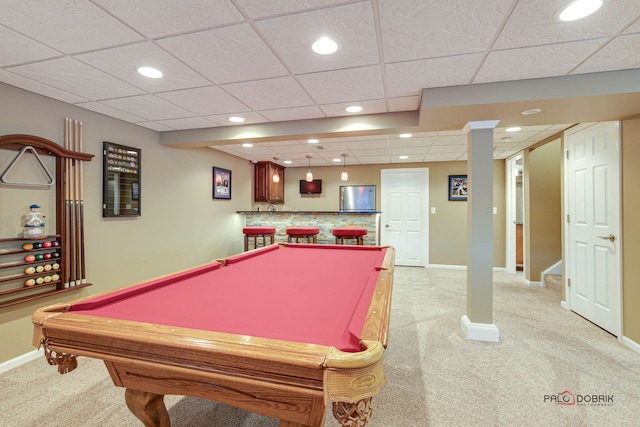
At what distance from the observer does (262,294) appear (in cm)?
139

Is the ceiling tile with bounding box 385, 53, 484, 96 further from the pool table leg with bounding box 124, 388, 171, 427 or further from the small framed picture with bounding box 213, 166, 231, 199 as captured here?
the small framed picture with bounding box 213, 166, 231, 199

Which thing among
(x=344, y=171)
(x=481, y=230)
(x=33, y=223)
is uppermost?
(x=344, y=171)

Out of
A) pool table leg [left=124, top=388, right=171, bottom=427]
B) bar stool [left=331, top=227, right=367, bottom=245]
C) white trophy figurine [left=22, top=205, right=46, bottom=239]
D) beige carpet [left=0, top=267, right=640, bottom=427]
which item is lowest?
beige carpet [left=0, top=267, right=640, bottom=427]

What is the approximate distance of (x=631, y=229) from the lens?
8.01 ft

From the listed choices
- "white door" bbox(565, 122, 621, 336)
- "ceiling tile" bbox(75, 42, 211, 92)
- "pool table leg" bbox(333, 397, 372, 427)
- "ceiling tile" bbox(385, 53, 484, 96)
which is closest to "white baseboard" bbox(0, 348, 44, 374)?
"ceiling tile" bbox(75, 42, 211, 92)

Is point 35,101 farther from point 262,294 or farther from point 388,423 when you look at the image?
point 388,423

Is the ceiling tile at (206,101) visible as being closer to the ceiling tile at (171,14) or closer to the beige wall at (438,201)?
the ceiling tile at (171,14)

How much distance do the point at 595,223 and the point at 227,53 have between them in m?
3.86

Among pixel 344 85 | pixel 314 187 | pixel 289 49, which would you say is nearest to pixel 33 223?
pixel 289 49

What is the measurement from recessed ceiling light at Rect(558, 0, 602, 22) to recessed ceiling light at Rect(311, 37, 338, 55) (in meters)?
1.15

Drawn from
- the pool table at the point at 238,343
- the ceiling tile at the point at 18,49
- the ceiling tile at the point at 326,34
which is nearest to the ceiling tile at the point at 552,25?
the ceiling tile at the point at 326,34

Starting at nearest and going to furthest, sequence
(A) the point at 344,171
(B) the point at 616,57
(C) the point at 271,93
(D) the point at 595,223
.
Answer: (B) the point at 616,57 < (C) the point at 271,93 < (D) the point at 595,223 < (A) the point at 344,171

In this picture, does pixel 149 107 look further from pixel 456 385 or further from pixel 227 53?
pixel 456 385

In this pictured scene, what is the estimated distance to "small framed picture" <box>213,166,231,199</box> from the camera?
14.8 feet
